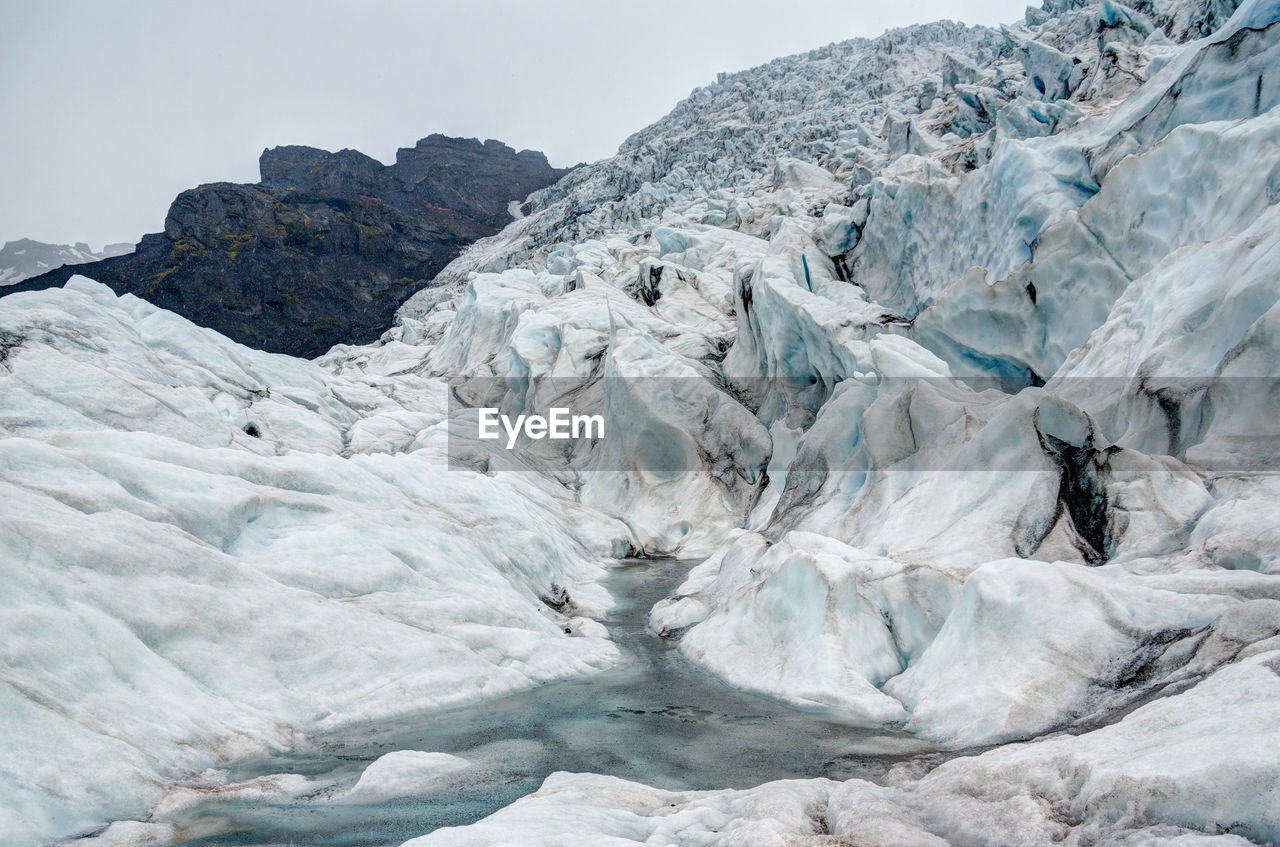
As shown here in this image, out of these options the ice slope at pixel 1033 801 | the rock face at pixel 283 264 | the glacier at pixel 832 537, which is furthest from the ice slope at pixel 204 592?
the rock face at pixel 283 264

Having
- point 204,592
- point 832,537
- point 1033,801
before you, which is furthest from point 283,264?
point 1033,801

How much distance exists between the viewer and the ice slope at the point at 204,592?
6.98 m

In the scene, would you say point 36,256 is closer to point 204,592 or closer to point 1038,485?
point 204,592

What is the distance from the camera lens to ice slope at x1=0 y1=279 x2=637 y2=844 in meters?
6.98

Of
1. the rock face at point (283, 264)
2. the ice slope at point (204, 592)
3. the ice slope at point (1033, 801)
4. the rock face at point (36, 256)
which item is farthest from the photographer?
the rock face at point (36, 256)

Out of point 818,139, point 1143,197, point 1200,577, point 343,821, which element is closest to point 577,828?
point 343,821

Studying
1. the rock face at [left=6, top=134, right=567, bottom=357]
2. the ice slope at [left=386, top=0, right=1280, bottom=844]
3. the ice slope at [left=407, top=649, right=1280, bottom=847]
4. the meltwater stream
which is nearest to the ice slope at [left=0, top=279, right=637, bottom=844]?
the meltwater stream

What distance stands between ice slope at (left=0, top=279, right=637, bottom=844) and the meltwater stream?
23.0 inches

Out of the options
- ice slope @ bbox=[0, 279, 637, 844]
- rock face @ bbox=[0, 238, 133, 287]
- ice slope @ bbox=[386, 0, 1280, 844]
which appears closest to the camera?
ice slope @ bbox=[386, 0, 1280, 844]

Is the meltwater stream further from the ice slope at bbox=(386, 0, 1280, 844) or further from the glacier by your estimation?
the ice slope at bbox=(386, 0, 1280, 844)

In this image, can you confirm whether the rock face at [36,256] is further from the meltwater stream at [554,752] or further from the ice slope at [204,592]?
the meltwater stream at [554,752]

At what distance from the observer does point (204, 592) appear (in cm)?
912

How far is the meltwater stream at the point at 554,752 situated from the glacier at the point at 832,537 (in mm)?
239

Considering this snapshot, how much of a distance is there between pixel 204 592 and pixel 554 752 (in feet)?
14.6
